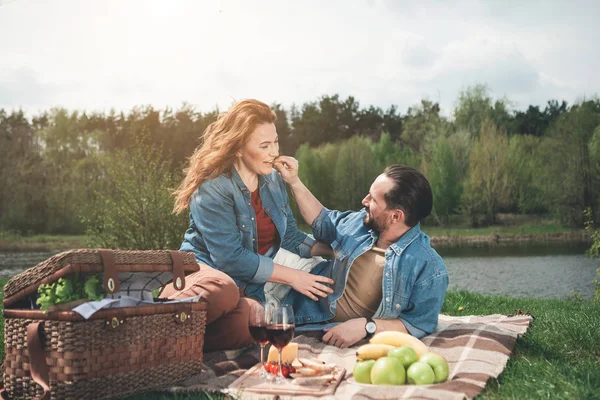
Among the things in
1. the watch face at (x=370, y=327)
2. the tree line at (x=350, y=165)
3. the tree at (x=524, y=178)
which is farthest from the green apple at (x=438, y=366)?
the tree at (x=524, y=178)

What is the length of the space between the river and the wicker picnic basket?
974 centimetres

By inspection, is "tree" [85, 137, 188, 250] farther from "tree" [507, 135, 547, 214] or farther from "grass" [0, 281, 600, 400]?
"tree" [507, 135, 547, 214]

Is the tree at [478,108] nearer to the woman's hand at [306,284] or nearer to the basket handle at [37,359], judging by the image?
the woman's hand at [306,284]

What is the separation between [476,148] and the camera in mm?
32062

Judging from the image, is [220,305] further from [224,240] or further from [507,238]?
[507,238]

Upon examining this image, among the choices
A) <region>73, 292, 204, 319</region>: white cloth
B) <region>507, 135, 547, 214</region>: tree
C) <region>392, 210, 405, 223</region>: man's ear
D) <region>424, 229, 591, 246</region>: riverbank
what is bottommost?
<region>424, 229, 591, 246</region>: riverbank

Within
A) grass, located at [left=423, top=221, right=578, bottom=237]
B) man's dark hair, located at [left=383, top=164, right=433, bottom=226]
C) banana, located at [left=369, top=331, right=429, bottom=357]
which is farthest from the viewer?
grass, located at [left=423, top=221, right=578, bottom=237]

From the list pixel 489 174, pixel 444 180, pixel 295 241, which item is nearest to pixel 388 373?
pixel 295 241

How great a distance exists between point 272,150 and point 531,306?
161 inches

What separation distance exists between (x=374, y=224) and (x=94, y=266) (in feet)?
6.77

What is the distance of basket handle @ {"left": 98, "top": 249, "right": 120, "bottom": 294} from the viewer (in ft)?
10.8

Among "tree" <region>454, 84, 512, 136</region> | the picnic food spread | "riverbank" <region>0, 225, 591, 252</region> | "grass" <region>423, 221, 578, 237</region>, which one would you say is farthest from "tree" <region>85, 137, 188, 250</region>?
"tree" <region>454, 84, 512, 136</region>

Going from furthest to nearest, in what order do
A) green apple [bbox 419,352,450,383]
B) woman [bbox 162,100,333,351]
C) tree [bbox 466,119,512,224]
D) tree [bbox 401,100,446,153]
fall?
tree [bbox 401,100,446,153]
tree [bbox 466,119,512,224]
woman [bbox 162,100,333,351]
green apple [bbox 419,352,450,383]

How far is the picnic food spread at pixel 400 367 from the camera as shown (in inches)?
129
